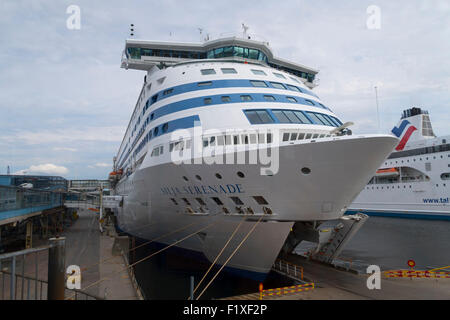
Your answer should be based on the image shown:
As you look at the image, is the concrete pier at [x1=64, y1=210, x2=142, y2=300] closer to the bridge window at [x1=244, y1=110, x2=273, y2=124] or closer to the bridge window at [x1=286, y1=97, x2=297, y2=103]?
the bridge window at [x1=244, y1=110, x2=273, y2=124]

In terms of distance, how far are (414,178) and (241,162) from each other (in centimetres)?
4301

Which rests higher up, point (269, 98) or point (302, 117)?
point (269, 98)

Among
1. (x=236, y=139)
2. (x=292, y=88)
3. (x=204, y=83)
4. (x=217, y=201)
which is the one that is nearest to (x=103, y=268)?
(x=217, y=201)

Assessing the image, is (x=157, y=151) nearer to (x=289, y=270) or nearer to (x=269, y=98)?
(x=269, y=98)

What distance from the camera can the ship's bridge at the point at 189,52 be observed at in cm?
1981

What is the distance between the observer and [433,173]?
39594mm

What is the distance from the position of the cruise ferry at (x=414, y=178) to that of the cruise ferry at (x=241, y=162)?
113 feet

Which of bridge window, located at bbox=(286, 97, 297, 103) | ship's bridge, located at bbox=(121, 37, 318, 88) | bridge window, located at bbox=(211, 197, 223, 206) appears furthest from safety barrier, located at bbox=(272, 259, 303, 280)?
ship's bridge, located at bbox=(121, 37, 318, 88)

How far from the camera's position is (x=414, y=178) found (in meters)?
42.9

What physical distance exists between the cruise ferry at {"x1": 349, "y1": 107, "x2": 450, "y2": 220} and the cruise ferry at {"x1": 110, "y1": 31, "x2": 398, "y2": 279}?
3433 cm

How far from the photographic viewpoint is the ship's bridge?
19.8 meters

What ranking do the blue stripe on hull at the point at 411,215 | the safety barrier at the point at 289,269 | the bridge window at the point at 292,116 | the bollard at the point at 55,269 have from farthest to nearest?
the blue stripe on hull at the point at 411,215 < the safety barrier at the point at 289,269 < the bridge window at the point at 292,116 < the bollard at the point at 55,269

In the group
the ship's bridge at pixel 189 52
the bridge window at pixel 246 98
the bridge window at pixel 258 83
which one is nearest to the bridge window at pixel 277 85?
the bridge window at pixel 258 83

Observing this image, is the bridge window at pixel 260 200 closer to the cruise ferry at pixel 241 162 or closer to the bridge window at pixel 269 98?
the cruise ferry at pixel 241 162
